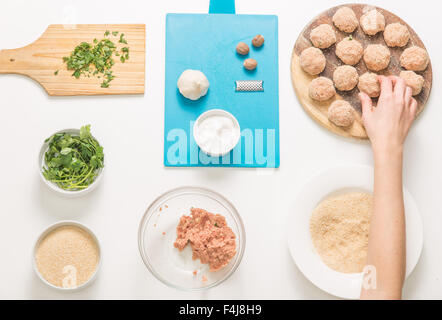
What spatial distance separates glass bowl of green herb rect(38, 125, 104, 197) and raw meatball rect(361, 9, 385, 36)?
0.88 metres

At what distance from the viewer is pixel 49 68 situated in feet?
4.26

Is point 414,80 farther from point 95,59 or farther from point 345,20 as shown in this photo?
point 95,59

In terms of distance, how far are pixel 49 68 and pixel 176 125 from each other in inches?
16.8

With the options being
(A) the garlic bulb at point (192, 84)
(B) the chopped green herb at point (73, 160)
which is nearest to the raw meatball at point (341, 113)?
(A) the garlic bulb at point (192, 84)

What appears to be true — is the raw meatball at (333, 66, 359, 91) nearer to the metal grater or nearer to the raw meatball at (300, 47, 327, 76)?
the raw meatball at (300, 47, 327, 76)

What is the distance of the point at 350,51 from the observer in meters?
1.27

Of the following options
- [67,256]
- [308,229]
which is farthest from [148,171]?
[308,229]

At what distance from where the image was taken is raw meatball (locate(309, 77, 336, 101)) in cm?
126

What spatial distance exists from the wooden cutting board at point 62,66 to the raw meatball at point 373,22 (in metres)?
0.69

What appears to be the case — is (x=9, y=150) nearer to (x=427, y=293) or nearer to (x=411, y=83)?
(x=411, y=83)

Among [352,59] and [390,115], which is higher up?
[352,59]

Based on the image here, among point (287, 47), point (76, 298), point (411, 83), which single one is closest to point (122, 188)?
point (76, 298)

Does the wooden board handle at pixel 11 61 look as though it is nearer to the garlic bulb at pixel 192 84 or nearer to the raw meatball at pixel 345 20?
the garlic bulb at pixel 192 84

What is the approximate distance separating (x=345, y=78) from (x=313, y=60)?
0.11m
